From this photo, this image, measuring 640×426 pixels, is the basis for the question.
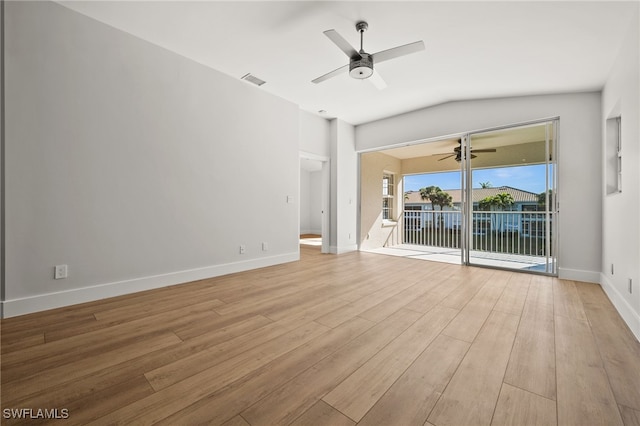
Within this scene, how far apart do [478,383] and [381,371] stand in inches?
20.0

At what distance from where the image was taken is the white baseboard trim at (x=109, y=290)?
7.48ft

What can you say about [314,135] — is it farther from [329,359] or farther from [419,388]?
[419,388]

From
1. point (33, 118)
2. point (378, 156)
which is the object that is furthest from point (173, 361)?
point (378, 156)

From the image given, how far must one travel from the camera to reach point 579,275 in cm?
347

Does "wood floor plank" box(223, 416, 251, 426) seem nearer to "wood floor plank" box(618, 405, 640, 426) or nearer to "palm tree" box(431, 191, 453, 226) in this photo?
"wood floor plank" box(618, 405, 640, 426)

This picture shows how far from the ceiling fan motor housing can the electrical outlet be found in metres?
3.43

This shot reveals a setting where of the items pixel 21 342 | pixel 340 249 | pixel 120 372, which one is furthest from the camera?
pixel 340 249

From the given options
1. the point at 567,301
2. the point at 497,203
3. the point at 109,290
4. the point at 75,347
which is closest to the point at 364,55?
the point at 567,301

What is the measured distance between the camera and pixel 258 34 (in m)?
2.75

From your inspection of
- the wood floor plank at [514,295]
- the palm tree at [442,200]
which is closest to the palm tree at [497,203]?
the palm tree at [442,200]

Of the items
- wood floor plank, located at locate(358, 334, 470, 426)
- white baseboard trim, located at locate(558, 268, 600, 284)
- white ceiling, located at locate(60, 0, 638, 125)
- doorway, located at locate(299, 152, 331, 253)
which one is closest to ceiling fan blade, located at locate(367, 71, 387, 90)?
white ceiling, located at locate(60, 0, 638, 125)

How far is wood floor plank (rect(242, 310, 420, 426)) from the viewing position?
A: 118 cm

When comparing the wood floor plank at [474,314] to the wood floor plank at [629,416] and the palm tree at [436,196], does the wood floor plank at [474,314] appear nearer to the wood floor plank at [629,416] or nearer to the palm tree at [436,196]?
the wood floor plank at [629,416]

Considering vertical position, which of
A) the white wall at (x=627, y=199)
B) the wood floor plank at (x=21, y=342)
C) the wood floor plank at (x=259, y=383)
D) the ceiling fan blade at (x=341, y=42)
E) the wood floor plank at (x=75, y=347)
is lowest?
the wood floor plank at (x=75, y=347)
